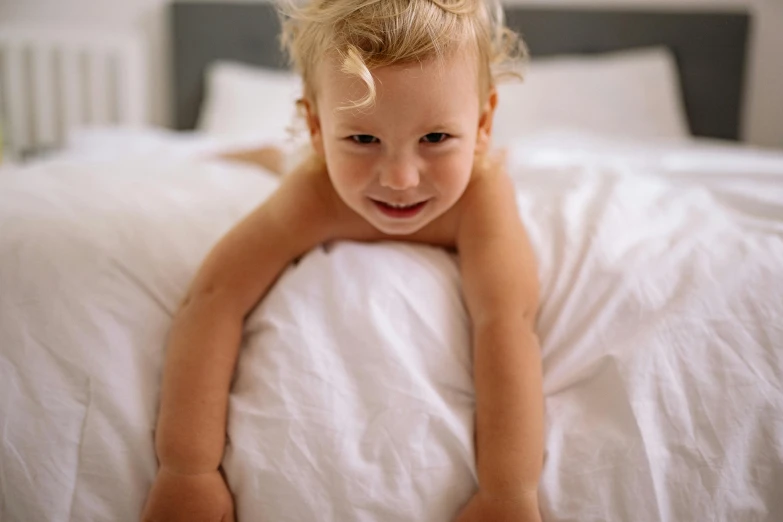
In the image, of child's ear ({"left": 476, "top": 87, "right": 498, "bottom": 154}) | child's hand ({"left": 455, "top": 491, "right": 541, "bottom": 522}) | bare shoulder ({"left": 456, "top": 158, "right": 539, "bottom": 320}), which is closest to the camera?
child's hand ({"left": 455, "top": 491, "right": 541, "bottom": 522})

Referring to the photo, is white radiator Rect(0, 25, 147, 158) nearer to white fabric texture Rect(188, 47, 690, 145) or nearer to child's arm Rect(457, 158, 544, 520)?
white fabric texture Rect(188, 47, 690, 145)

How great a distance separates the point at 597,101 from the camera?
2.20 meters

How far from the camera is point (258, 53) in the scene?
8.13ft

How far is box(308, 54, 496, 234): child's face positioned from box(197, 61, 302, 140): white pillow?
4.99ft

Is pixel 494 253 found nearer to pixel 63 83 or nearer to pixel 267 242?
pixel 267 242

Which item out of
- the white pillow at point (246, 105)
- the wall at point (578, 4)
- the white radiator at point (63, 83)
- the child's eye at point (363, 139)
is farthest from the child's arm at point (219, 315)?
the wall at point (578, 4)

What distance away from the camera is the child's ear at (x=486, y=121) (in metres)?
0.74

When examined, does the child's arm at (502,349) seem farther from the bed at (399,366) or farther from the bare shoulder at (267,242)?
the bare shoulder at (267,242)

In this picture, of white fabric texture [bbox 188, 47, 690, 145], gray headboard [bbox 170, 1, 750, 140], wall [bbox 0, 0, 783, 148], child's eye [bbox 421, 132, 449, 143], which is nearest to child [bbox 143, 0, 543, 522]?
child's eye [bbox 421, 132, 449, 143]

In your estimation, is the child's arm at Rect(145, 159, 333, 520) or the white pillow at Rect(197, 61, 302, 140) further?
the white pillow at Rect(197, 61, 302, 140)

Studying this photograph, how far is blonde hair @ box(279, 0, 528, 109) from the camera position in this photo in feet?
1.96

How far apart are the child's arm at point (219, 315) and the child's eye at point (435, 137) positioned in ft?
0.50

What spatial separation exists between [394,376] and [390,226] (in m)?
0.17

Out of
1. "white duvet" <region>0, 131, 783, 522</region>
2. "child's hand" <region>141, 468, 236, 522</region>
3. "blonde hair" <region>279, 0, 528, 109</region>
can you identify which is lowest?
"child's hand" <region>141, 468, 236, 522</region>
